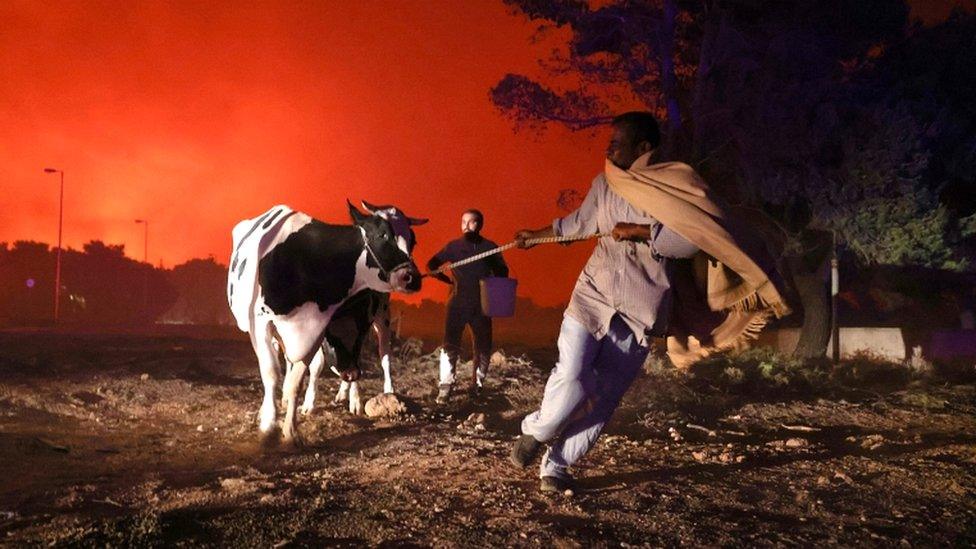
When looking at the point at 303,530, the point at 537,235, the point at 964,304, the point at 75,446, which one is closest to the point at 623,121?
the point at 537,235

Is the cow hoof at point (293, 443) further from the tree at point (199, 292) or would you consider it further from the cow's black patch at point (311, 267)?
the tree at point (199, 292)

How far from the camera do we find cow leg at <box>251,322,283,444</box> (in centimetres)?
636

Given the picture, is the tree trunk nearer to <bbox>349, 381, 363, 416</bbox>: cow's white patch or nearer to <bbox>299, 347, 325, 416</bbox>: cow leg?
<bbox>349, 381, 363, 416</bbox>: cow's white patch

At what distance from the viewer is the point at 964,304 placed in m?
19.3

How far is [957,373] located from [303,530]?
1352 cm

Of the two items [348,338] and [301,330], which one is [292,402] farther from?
[348,338]

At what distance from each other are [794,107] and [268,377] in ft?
37.9

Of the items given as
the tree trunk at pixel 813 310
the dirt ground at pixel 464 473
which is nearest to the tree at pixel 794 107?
the tree trunk at pixel 813 310

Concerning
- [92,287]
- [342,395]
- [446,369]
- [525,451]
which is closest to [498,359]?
[446,369]

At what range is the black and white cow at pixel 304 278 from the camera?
21.1ft

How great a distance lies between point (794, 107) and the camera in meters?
14.5

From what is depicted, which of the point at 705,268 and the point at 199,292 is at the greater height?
the point at 199,292

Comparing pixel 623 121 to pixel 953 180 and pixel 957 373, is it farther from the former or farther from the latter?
pixel 953 180

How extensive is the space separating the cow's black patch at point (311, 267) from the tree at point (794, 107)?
9.96 meters
